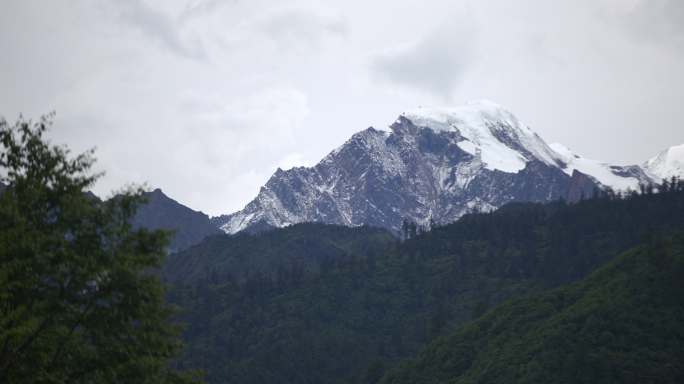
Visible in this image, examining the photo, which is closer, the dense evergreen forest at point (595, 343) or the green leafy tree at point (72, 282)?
the green leafy tree at point (72, 282)

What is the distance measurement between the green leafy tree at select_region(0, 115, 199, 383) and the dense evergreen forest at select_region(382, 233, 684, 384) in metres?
136

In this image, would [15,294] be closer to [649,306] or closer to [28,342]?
[28,342]

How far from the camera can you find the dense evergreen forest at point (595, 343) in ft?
544

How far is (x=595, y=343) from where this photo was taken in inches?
6865

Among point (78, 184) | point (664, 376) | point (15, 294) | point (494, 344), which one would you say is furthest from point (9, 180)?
point (494, 344)

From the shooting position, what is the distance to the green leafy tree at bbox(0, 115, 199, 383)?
116 feet

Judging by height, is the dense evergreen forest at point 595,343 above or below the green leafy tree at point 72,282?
above

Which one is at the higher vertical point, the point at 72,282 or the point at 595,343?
the point at 595,343

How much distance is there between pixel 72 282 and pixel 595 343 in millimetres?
152667

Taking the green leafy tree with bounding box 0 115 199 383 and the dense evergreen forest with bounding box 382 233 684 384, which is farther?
the dense evergreen forest with bounding box 382 233 684 384

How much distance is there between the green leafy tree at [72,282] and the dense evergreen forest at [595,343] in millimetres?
135951

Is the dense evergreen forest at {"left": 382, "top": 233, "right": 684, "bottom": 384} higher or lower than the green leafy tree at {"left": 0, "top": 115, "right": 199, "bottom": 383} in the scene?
higher

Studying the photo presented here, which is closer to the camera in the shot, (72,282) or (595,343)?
(72,282)

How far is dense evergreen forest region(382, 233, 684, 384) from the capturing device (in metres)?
166
